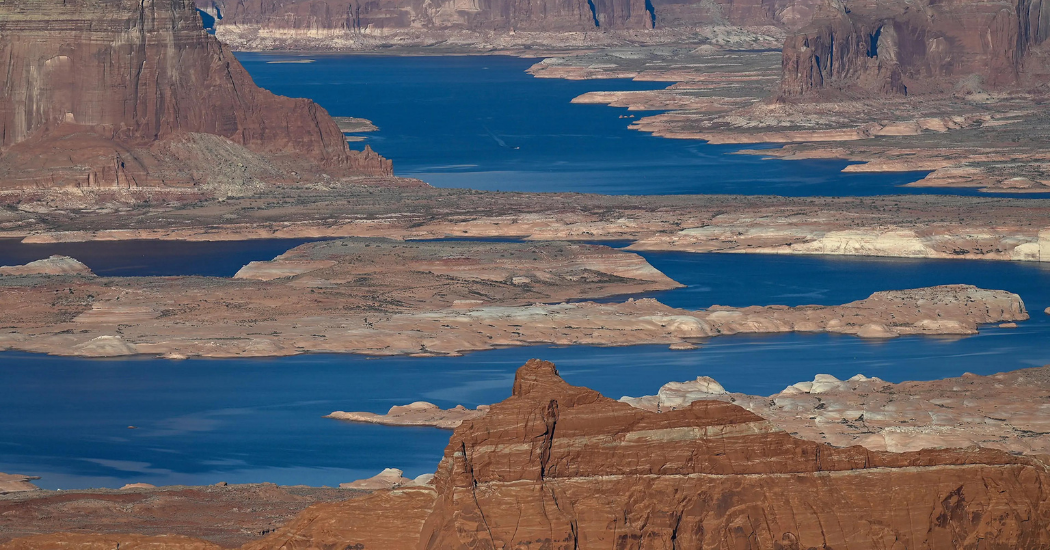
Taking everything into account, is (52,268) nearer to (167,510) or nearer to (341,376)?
(341,376)

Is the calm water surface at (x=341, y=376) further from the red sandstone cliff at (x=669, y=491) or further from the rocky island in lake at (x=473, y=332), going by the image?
the red sandstone cliff at (x=669, y=491)

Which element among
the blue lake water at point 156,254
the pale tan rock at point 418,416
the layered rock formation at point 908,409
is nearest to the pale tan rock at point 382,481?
the layered rock formation at point 908,409

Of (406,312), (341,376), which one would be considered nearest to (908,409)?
(341,376)

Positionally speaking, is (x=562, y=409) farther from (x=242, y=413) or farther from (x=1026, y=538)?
(x=242, y=413)

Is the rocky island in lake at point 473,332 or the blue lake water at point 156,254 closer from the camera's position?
the rocky island in lake at point 473,332

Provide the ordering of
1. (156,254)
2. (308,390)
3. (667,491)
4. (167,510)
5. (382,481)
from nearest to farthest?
1. (667,491)
2. (167,510)
3. (382,481)
4. (308,390)
5. (156,254)
